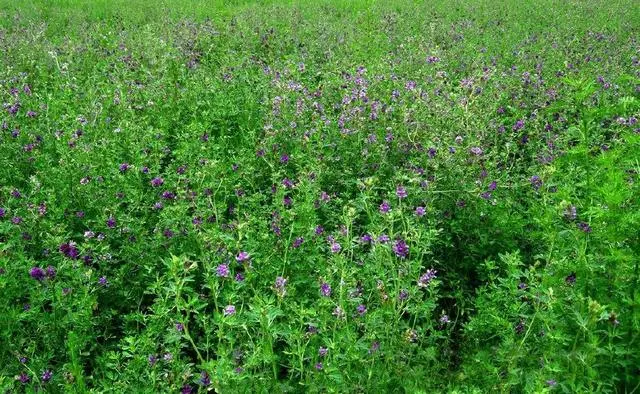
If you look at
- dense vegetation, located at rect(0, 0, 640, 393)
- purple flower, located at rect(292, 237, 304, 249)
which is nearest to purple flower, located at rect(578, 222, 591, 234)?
dense vegetation, located at rect(0, 0, 640, 393)

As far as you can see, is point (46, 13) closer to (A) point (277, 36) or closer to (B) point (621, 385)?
(A) point (277, 36)

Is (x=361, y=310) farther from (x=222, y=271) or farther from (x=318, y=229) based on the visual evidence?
(x=318, y=229)

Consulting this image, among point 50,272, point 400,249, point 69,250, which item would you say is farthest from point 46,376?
point 400,249

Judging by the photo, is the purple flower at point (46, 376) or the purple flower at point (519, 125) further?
the purple flower at point (519, 125)

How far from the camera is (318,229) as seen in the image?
2.95 metres

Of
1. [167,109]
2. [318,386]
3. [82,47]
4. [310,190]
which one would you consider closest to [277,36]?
[82,47]

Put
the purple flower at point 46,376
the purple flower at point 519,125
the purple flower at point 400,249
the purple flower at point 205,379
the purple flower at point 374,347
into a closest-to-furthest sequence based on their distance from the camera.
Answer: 1. the purple flower at point 205,379
2. the purple flower at point 374,347
3. the purple flower at point 46,376
4. the purple flower at point 400,249
5. the purple flower at point 519,125

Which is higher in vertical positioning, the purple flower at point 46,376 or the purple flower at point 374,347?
the purple flower at point 374,347

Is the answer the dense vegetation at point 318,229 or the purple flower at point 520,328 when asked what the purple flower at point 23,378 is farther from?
the purple flower at point 520,328

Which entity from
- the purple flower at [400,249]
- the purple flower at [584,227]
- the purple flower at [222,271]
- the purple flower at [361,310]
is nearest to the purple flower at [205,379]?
the purple flower at [222,271]

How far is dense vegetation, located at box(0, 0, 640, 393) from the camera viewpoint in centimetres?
226

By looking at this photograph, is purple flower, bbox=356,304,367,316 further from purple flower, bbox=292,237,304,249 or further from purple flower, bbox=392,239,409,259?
purple flower, bbox=292,237,304,249

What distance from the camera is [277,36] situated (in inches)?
292

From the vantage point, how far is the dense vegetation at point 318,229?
89.0 inches
